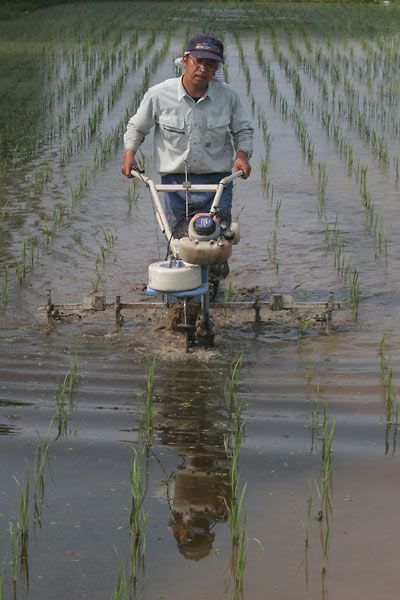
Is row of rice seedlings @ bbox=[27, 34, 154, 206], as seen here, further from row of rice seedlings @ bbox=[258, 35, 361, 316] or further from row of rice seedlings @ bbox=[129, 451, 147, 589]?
row of rice seedlings @ bbox=[129, 451, 147, 589]

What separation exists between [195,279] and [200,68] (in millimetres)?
1030

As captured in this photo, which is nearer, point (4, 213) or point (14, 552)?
point (14, 552)

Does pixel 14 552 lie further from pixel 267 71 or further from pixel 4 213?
pixel 267 71

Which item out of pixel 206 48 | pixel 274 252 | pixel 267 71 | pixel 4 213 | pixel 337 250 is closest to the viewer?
pixel 206 48

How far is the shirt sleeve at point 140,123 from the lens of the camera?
5.58m

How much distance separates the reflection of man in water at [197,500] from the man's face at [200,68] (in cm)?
195

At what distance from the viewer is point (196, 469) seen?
12.7 feet

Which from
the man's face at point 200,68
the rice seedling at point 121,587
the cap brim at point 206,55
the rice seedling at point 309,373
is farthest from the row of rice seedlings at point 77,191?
the rice seedling at point 121,587

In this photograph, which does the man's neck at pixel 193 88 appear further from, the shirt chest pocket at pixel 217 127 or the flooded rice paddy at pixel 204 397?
the flooded rice paddy at pixel 204 397

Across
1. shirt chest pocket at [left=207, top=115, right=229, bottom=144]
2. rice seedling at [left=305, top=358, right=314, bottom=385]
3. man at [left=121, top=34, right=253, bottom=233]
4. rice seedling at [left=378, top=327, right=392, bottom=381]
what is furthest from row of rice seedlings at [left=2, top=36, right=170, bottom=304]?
rice seedling at [left=378, top=327, right=392, bottom=381]

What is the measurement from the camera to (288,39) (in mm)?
22953

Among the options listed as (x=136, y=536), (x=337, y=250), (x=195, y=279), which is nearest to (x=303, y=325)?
(x=195, y=279)

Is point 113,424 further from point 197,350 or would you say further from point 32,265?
point 32,265

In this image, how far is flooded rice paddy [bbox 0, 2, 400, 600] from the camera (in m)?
3.21
